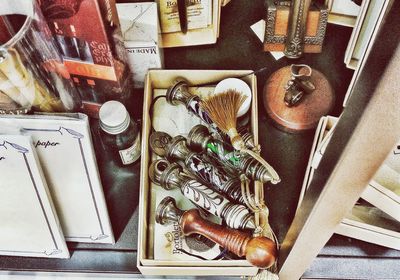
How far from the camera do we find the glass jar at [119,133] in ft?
2.59

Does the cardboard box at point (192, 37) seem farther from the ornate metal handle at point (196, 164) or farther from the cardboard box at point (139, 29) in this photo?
the ornate metal handle at point (196, 164)

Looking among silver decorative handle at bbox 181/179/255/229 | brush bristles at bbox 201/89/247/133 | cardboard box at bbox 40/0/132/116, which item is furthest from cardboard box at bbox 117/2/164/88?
silver decorative handle at bbox 181/179/255/229

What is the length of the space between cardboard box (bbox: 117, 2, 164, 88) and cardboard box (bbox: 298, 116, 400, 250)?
0.31 meters

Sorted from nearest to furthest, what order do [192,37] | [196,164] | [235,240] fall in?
[235,240] → [196,164] → [192,37]

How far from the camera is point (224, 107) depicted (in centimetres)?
86

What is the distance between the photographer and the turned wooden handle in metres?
0.69

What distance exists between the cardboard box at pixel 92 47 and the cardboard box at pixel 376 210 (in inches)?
13.6

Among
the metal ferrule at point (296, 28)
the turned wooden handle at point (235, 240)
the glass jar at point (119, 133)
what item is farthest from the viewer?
the metal ferrule at point (296, 28)

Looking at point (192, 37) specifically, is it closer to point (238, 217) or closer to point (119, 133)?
point (119, 133)

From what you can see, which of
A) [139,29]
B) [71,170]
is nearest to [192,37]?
[139,29]

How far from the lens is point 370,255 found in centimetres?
87

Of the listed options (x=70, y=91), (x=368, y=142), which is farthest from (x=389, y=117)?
(x=70, y=91)

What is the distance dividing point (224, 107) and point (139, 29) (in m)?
0.19

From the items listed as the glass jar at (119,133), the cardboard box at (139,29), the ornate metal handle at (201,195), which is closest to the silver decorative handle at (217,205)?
the ornate metal handle at (201,195)
